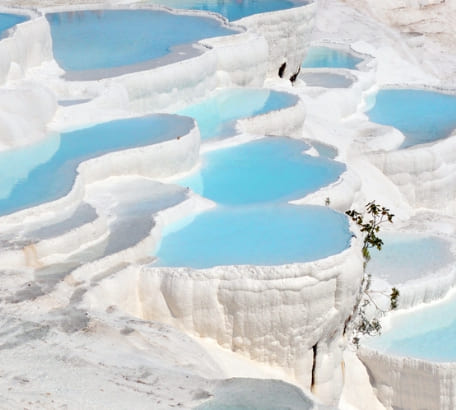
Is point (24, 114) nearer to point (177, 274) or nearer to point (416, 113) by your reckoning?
point (177, 274)

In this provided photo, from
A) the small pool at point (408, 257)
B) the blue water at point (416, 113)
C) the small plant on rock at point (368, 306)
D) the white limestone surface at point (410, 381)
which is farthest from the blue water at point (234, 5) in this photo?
the white limestone surface at point (410, 381)

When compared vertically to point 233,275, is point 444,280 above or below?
below

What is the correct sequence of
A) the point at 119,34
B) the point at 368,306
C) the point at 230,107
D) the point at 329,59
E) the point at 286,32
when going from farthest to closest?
the point at 329,59, the point at 286,32, the point at 119,34, the point at 230,107, the point at 368,306

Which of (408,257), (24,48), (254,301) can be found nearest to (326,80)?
(24,48)

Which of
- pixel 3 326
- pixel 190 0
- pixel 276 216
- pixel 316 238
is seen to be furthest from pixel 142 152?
pixel 190 0

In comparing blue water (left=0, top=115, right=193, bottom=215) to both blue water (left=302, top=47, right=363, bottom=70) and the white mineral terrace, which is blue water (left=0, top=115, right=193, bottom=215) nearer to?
the white mineral terrace

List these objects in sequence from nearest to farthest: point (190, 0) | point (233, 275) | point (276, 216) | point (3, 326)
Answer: point (3, 326)
point (233, 275)
point (276, 216)
point (190, 0)

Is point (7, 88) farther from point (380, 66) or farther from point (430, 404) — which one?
point (380, 66)

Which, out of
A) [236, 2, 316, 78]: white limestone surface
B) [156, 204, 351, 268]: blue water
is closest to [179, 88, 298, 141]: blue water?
[236, 2, 316, 78]: white limestone surface
